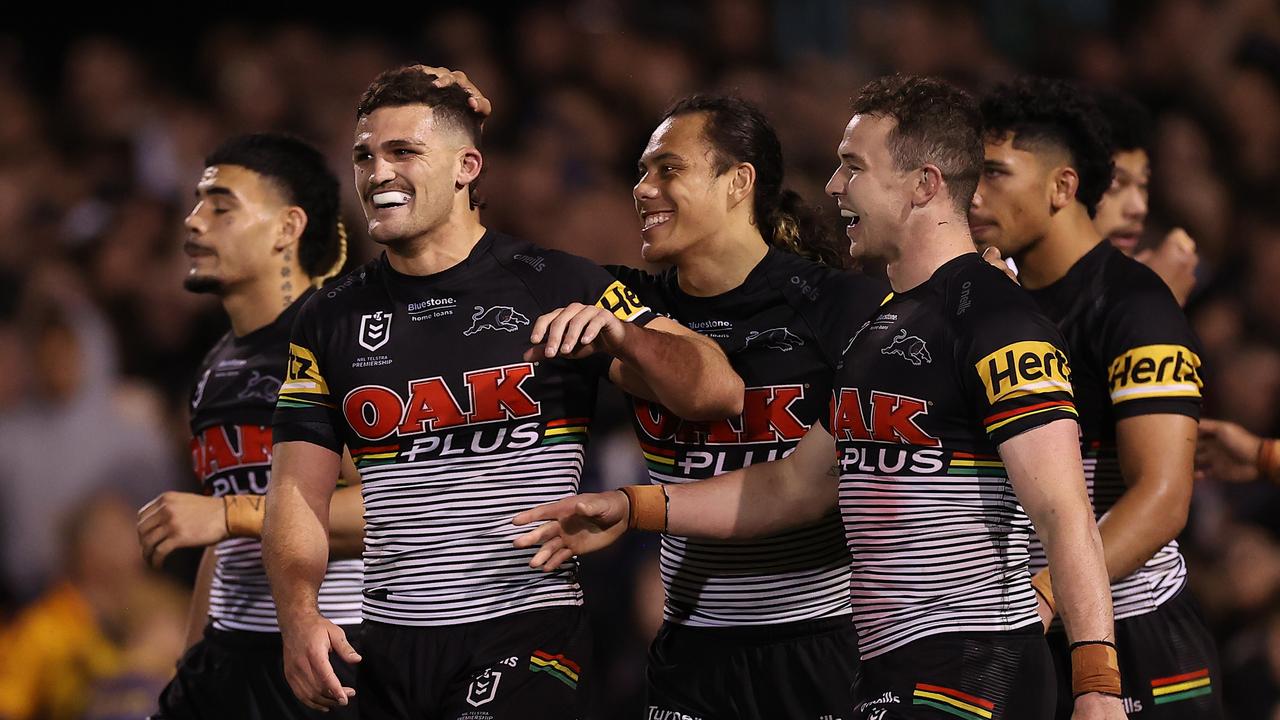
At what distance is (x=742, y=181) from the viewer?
4938 millimetres

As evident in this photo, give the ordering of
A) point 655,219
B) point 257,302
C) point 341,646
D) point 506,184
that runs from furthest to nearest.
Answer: point 506,184, point 257,302, point 655,219, point 341,646

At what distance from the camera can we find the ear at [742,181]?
4.92 m

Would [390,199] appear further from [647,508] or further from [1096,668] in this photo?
[1096,668]

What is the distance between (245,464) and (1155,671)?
276cm

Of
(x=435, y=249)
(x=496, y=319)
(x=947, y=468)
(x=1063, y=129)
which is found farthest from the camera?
(x=1063, y=129)

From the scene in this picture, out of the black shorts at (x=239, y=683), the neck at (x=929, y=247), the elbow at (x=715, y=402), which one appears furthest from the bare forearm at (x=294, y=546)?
the neck at (x=929, y=247)

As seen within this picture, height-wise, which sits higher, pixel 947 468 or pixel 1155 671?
pixel 947 468

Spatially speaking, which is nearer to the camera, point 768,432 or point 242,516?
point 768,432

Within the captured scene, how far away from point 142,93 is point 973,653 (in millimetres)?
9691

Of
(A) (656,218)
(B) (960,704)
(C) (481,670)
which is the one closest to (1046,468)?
(B) (960,704)

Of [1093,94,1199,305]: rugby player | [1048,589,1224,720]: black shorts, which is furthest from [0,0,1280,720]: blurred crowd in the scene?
[1048,589,1224,720]: black shorts

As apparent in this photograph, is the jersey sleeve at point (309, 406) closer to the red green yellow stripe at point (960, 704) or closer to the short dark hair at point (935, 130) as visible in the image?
the short dark hair at point (935, 130)

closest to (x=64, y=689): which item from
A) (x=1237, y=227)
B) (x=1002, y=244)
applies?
(x=1002, y=244)

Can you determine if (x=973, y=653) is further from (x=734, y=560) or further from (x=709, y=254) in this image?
(x=709, y=254)
